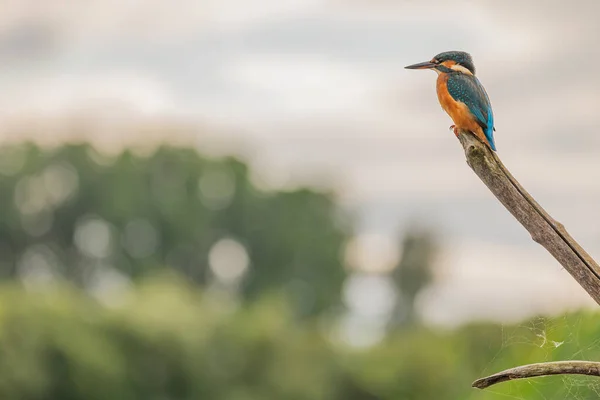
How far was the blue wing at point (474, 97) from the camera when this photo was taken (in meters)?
2.05

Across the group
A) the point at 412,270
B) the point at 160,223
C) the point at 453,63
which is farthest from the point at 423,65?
the point at 160,223

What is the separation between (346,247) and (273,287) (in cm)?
402

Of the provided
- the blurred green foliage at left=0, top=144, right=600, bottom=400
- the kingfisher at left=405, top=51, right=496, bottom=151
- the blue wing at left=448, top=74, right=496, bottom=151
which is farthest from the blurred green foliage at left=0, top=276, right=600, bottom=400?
the blue wing at left=448, top=74, right=496, bottom=151

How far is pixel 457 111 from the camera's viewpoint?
2.11 metres

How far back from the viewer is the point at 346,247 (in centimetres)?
5069

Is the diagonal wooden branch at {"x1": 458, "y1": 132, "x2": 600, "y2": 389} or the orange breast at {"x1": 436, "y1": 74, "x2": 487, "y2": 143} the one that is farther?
the orange breast at {"x1": 436, "y1": 74, "x2": 487, "y2": 143}

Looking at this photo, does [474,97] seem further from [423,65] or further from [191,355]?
[191,355]

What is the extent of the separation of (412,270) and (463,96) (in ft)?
131

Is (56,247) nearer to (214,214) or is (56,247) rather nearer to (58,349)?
(214,214)

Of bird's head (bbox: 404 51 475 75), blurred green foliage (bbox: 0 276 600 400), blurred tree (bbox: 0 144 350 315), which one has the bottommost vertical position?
blurred green foliage (bbox: 0 276 600 400)

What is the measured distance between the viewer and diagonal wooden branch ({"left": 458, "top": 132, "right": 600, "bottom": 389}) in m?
1.48

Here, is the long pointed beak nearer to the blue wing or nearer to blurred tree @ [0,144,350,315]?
the blue wing

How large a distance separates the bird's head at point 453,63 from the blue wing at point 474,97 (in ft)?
0.19

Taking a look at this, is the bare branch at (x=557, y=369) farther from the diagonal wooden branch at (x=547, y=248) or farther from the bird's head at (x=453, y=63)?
the bird's head at (x=453, y=63)
